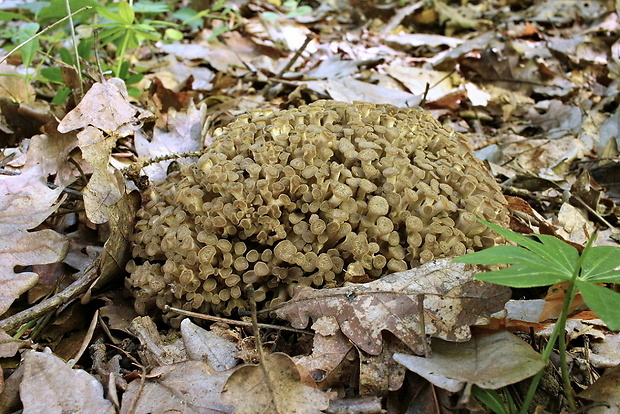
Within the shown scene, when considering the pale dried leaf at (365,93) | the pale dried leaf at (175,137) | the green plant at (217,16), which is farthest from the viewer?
the green plant at (217,16)

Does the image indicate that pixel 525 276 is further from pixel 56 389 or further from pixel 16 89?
pixel 16 89

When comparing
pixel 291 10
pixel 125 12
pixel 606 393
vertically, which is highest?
pixel 125 12

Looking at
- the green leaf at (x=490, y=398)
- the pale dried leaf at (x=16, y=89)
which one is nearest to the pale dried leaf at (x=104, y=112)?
the pale dried leaf at (x=16, y=89)

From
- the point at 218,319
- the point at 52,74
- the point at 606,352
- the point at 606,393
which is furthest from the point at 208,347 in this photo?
the point at 52,74

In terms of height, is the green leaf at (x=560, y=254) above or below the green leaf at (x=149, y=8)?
below

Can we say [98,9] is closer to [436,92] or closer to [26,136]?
[26,136]

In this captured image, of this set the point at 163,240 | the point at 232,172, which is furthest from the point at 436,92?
the point at 163,240

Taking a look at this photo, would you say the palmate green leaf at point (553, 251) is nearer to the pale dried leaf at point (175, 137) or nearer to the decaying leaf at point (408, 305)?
the decaying leaf at point (408, 305)
